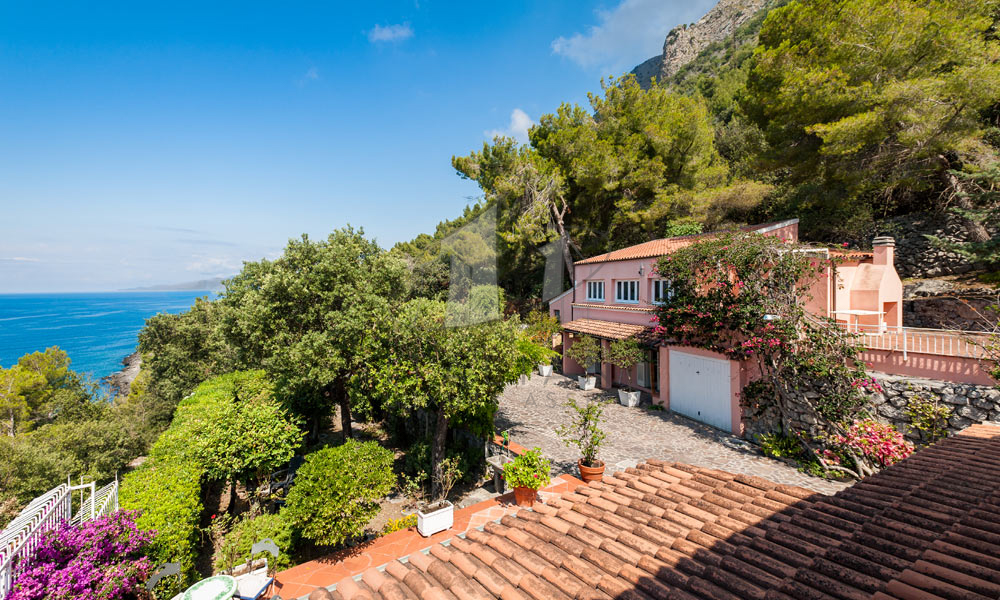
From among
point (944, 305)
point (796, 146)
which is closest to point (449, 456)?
point (944, 305)

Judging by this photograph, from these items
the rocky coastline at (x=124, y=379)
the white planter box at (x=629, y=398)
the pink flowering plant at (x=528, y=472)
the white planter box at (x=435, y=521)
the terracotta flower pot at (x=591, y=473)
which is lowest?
the rocky coastline at (x=124, y=379)

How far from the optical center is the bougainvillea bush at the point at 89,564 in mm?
4762

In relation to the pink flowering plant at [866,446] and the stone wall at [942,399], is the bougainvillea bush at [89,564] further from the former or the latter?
the stone wall at [942,399]

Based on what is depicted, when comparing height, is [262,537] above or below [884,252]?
below

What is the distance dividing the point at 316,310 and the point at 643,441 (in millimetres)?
11489

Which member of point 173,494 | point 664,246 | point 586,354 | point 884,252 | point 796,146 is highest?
point 796,146

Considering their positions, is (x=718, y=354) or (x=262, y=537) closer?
(x=262, y=537)

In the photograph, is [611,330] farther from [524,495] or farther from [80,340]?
[80,340]

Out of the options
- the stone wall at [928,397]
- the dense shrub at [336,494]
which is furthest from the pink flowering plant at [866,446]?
the dense shrub at [336,494]

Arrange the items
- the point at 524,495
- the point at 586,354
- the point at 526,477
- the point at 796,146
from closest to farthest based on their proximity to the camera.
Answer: the point at 526,477 → the point at 524,495 → the point at 586,354 → the point at 796,146

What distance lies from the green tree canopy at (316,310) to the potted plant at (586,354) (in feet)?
27.3

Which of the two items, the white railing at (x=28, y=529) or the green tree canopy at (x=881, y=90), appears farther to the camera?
the green tree canopy at (x=881, y=90)

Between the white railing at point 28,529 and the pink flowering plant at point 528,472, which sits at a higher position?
the white railing at point 28,529

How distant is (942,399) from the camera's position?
364 inches
